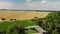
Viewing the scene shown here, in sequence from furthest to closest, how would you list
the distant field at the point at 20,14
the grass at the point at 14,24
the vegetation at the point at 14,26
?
the distant field at the point at 20,14
the grass at the point at 14,24
the vegetation at the point at 14,26

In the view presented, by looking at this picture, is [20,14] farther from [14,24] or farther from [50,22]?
[50,22]

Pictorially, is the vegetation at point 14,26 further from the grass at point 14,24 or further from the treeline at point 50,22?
the treeline at point 50,22

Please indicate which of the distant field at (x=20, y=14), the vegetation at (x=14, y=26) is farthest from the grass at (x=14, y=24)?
the distant field at (x=20, y=14)

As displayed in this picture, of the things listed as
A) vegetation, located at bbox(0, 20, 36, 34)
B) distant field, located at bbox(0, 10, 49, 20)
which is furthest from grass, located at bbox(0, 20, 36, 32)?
distant field, located at bbox(0, 10, 49, 20)

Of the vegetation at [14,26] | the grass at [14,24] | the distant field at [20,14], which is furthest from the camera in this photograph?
the distant field at [20,14]

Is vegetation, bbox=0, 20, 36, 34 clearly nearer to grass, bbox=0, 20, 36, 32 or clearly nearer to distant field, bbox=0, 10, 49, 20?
grass, bbox=0, 20, 36, 32

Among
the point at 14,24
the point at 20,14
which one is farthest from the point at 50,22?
the point at 14,24

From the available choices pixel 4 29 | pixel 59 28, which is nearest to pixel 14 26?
pixel 4 29
